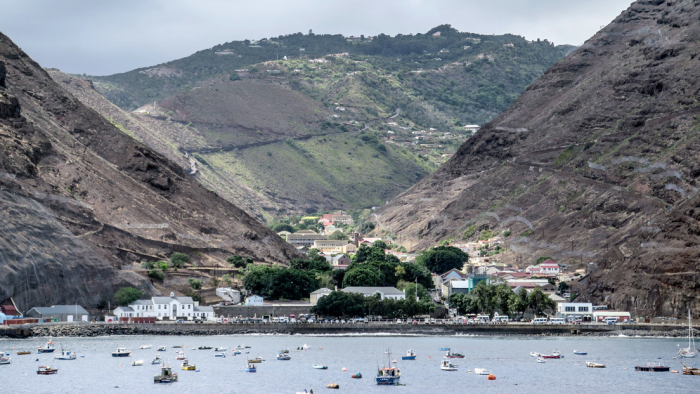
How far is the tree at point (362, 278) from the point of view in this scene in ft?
553

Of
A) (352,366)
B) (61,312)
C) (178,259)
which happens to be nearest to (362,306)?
(178,259)

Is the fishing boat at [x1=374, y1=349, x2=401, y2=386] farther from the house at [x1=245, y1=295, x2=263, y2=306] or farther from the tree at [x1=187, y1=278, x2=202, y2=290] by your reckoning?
the tree at [x1=187, y1=278, x2=202, y2=290]

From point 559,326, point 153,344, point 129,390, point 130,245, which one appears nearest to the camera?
point 129,390

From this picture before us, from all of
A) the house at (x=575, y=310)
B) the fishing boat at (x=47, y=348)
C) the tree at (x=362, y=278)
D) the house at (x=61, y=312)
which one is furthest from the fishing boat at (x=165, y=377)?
the house at (x=575, y=310)

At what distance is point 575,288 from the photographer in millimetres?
169500

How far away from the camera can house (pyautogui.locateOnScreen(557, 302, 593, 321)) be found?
159 meters

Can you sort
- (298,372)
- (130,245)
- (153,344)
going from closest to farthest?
(298,372), (153,344), (130,245)

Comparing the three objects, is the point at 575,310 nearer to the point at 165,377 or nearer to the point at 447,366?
the point at 447,366

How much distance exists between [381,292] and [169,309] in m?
28.8

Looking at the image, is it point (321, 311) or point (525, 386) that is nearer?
point (525, 386)

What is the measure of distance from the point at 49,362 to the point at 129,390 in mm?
21389

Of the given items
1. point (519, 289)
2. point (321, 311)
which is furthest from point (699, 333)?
point (321, 311)

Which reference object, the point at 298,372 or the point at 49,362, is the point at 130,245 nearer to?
the point at 49,362

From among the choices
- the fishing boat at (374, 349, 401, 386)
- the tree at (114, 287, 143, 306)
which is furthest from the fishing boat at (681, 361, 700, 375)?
the tree at (114, 287, 143, 306)
